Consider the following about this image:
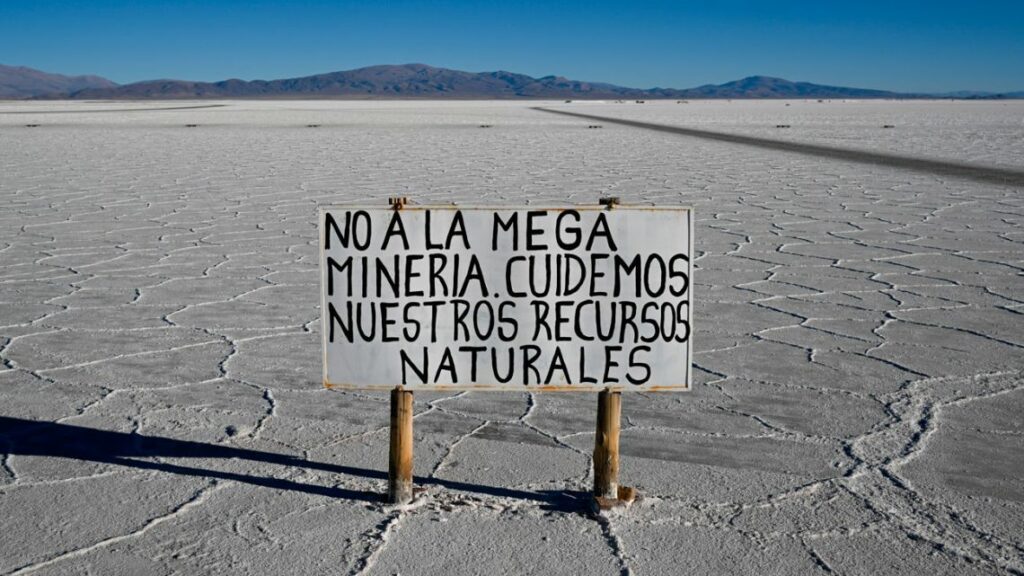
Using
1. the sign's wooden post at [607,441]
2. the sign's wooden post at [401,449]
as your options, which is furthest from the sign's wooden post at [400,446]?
the sign's wooden post at [607,441]

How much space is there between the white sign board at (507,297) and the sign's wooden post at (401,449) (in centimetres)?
3

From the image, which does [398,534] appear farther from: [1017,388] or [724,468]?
[1017,388]

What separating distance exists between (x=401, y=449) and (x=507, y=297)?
0.35m

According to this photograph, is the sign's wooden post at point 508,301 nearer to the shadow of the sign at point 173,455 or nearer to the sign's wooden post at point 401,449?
the sign's wooden post at point 401,449

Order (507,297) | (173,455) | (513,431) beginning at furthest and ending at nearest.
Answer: (513,431) → (173,455) → (507,297)

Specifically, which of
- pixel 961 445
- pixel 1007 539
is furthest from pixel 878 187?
pixel 1007 539

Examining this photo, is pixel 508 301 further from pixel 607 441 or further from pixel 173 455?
pixel 173 455

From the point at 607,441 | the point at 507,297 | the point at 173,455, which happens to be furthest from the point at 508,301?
the point at 173,455

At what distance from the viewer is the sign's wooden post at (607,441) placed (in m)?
2.02

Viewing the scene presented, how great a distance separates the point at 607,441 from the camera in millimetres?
2025

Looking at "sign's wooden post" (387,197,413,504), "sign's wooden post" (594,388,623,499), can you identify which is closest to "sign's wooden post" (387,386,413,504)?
"sign's wooden post" (387,197,413,504)

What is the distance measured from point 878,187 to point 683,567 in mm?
7379

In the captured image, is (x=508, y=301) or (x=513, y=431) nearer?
(x=508, y=301)

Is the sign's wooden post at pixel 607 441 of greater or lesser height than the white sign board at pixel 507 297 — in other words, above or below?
below
